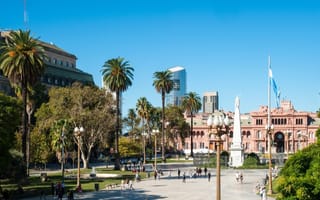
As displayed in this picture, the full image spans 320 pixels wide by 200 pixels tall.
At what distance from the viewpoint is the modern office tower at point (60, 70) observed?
11925 centimetres

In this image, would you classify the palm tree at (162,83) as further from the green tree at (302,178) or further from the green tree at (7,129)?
the green tree at (302,178)

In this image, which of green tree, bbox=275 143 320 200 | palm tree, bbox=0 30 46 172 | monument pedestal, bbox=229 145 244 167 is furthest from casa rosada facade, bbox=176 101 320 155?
green tree, bbox=275 143 320 200

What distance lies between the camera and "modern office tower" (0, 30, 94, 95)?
391 feet

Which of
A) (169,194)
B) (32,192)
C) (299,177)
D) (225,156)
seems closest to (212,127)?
(299,177)

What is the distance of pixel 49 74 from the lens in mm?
119938

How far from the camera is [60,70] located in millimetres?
125500

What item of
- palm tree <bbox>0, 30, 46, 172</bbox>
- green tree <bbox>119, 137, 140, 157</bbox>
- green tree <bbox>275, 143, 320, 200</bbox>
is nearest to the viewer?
green tree <bbox>275, 143, 320, 200</bbox>

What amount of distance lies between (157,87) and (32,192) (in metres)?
67.8

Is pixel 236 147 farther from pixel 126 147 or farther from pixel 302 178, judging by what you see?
pixel 302 178

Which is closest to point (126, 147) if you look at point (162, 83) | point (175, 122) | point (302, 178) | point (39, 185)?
point (162, 83)

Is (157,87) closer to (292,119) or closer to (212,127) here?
(292,119)

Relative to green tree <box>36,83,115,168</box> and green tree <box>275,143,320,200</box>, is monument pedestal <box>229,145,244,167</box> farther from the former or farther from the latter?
green tree <box>275,143,320,200</box>

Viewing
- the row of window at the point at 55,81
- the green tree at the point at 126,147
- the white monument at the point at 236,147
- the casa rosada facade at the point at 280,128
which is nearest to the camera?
the white monument at the point at 236,147

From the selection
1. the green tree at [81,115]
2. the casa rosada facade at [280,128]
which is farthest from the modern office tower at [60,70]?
the casa rosada facade at [280,128]
